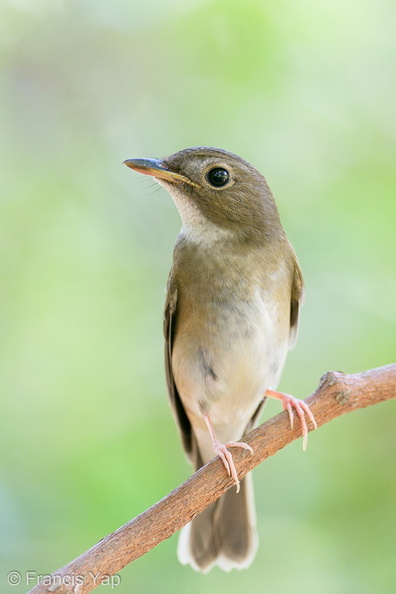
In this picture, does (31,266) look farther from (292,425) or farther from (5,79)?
(292,425)

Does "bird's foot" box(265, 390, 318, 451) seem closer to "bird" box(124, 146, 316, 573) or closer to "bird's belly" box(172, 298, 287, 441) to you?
"bird" box(124, 146, 316, 573)

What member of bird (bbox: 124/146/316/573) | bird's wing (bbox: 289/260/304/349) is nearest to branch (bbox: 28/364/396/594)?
bird (bbox: 124/146/316/573)

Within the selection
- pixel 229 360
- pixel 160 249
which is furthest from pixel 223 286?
pixel 160 249

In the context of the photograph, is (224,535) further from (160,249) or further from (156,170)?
(156,170)

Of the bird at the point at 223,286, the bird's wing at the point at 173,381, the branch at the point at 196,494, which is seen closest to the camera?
the branch at the point at 196,494

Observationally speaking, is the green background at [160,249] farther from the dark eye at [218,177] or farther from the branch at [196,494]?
the dark eye at [218,177]

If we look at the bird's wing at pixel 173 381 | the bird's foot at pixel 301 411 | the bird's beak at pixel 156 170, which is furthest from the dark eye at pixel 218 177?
the bird's foot at pixel 301 411

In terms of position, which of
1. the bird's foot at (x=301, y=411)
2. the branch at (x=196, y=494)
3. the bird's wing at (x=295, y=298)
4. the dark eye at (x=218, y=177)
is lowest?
the branch at (x=196, y=494)

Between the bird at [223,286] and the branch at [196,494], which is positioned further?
the bird at [223,286]
